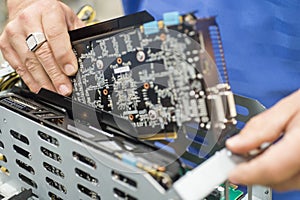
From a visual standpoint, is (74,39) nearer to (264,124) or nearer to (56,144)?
(56,144)

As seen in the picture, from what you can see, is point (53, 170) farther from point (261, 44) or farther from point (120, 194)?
point (261, 44)

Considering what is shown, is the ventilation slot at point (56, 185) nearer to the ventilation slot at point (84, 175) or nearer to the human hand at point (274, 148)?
the ventilation slot at point (84, 175)

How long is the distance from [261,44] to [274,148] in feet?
1.31

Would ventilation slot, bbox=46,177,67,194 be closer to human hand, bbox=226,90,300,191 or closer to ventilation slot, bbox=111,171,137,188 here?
ventilation slot, bbox=111,171,137,188

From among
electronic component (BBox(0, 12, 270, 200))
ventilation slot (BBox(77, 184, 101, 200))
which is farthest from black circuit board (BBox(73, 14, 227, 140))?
ventilation slot (BBox(77, 184, 101, 200))

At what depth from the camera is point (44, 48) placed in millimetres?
738

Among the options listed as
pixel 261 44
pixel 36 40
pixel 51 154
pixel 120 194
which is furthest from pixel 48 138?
pixel 261 44

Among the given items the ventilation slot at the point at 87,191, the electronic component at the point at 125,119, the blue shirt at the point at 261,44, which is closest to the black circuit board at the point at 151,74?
the electronic component at the point at 125,119

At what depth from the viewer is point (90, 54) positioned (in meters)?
0.65

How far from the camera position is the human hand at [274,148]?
0.40 meters

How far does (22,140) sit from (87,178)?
0.13m

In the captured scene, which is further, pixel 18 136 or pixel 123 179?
pixel 18 136

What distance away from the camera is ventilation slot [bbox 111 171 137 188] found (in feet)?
1.54

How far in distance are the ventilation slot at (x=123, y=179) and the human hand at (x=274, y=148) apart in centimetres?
10
